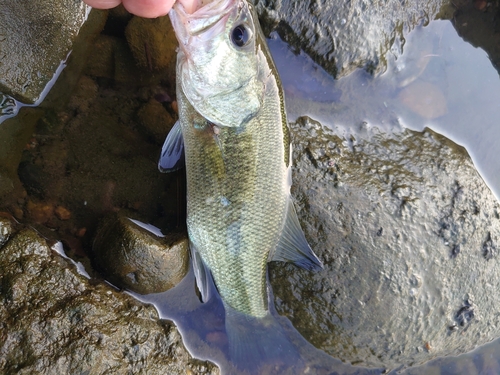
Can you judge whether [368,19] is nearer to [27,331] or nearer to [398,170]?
[398,170]

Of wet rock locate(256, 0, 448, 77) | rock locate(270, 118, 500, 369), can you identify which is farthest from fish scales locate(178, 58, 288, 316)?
wet rock locate(256, 0, 448, 77)

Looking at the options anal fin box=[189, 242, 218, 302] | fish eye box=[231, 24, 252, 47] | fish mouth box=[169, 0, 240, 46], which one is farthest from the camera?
anal fin box=[189, 242, 218, 302]

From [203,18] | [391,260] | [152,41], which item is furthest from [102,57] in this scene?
[391,260]

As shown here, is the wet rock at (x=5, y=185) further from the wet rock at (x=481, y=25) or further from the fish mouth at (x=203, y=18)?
the wet rock at (x=481, y=25)

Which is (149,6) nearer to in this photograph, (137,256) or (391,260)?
(137,256)

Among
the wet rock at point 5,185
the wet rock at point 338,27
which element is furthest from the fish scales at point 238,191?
the wet rock at point 5,185

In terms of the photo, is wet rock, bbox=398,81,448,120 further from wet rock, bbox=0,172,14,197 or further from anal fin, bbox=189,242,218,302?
wet rock, bbox=0,172,14,197
